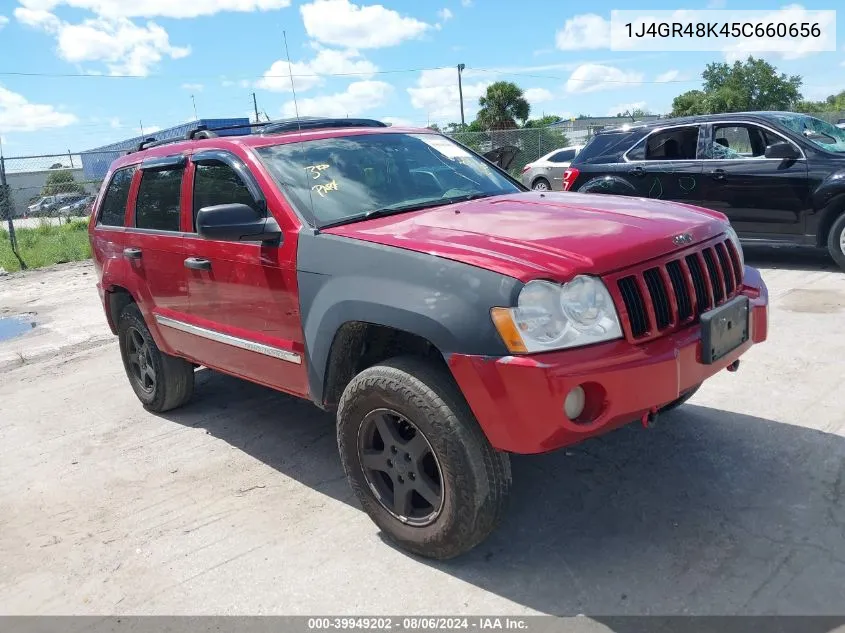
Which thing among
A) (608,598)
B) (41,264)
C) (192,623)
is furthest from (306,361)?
(41,264)

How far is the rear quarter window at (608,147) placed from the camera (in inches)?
368

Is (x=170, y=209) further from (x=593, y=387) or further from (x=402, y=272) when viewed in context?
(x=593, y=387)

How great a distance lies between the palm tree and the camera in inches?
1431

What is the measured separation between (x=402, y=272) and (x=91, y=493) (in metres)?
2.41

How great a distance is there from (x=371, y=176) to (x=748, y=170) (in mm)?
5892

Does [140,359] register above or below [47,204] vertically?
below

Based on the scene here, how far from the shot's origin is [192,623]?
113 inches

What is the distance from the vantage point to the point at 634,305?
2836 mm

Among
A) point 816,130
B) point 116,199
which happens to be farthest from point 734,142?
point 116,199

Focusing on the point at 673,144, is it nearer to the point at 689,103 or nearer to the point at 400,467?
the point at 400,467

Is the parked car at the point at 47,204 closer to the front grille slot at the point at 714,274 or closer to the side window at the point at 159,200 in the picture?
the side window at the point at 159,200

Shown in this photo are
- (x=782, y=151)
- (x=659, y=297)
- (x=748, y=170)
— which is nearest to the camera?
(x=659, y=297)

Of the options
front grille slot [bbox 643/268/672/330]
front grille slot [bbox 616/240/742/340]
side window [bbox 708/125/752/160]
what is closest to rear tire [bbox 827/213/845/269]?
side window [bbox 708/125/752/160]

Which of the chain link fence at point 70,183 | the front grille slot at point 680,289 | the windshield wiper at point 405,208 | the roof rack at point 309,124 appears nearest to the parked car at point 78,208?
the chain link fence at point 70,183
